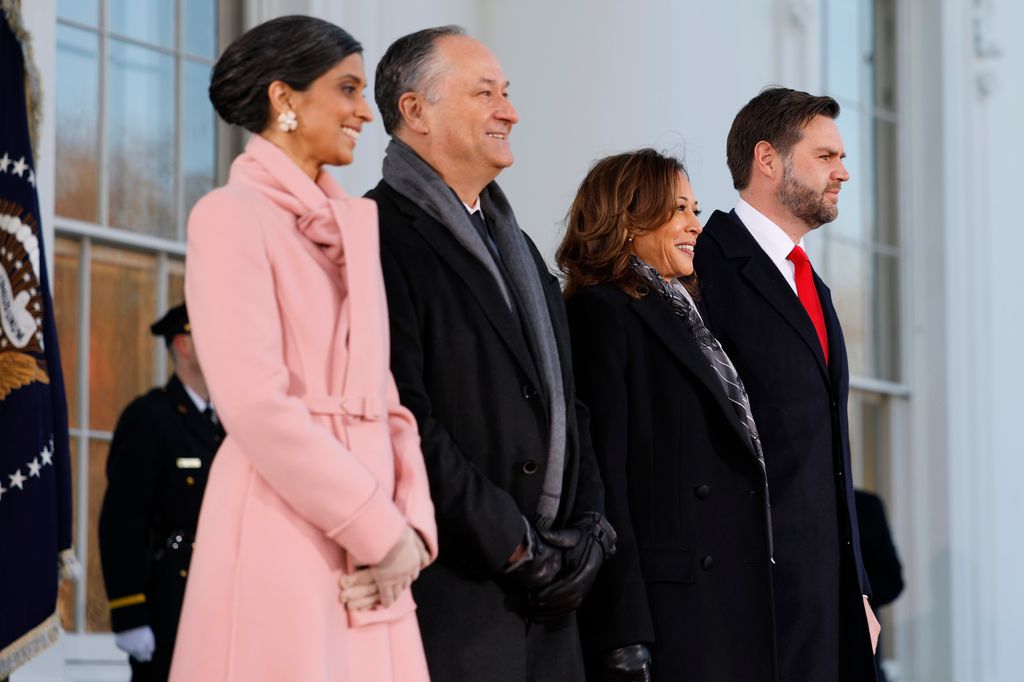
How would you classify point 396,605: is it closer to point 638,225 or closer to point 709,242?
point 638,225

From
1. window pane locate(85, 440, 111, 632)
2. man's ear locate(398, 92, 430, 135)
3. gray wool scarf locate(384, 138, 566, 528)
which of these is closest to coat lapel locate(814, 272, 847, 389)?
gray wool scarf locate(384, 138, 566, 528)

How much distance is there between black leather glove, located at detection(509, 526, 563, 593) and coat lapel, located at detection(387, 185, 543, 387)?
31 centimetres

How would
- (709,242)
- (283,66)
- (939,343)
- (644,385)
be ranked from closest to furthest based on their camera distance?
(283,66), (644,385), (709,242), (939,343)

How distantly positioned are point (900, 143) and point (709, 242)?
17.2 feet

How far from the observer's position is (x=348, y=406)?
3.03 meters

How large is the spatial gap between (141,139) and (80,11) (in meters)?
0.47

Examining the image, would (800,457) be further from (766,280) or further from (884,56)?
(884,56)

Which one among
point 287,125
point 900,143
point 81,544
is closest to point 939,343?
point 900,143

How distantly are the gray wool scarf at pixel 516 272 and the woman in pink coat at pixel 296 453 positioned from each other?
0.44 metres

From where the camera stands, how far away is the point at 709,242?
4.59 metres

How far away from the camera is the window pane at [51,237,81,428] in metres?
5.81

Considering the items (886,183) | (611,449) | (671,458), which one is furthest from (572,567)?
(886,183)

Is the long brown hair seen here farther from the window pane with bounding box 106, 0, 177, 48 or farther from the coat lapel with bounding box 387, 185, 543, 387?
the window pane with bounding box 106, 0, 177, 48

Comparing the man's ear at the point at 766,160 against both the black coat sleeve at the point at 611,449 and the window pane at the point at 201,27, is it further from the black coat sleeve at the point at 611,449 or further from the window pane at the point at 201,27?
the window pane at the point at 201,27
